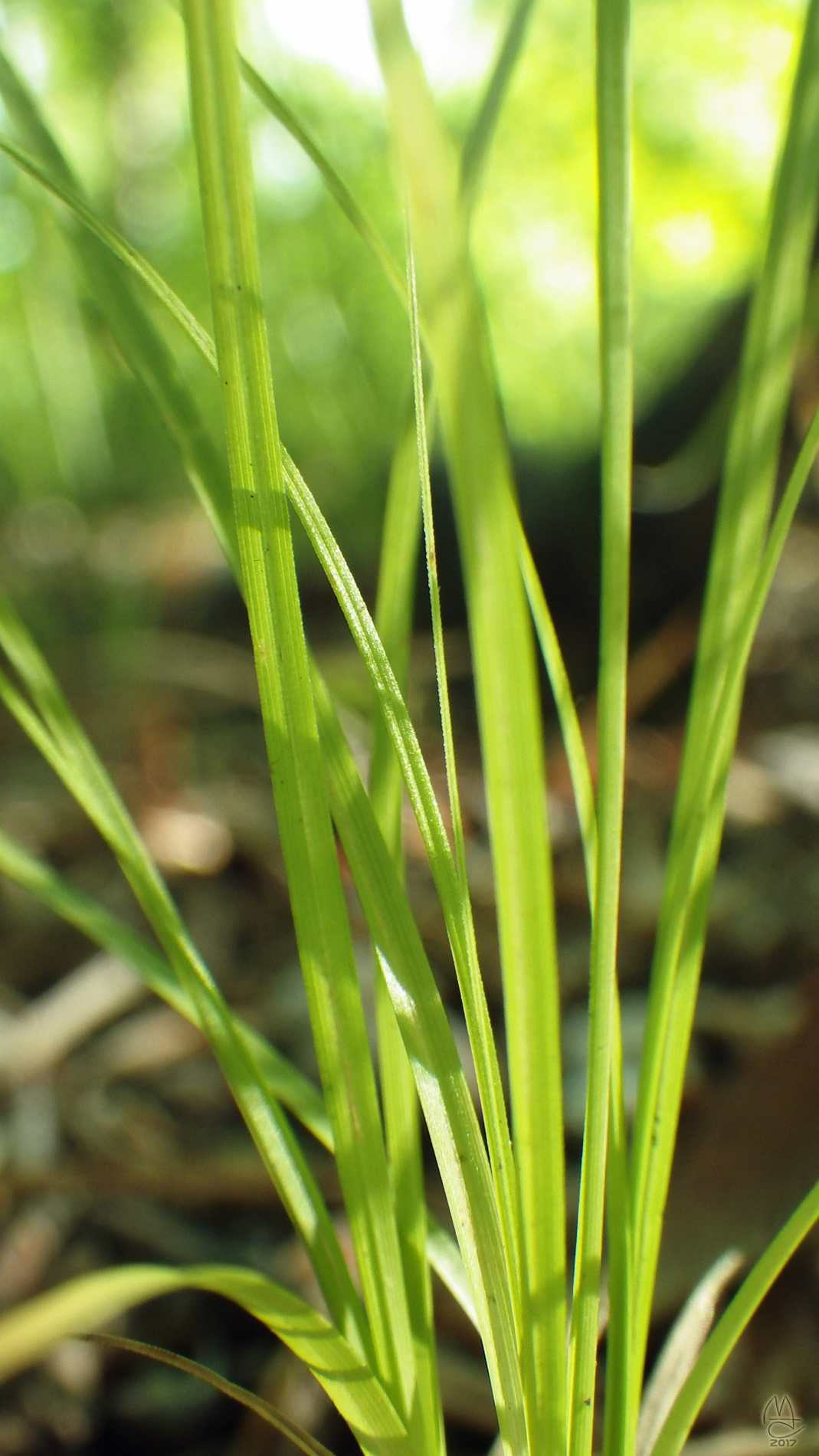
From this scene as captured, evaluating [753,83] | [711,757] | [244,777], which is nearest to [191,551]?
[244,777]

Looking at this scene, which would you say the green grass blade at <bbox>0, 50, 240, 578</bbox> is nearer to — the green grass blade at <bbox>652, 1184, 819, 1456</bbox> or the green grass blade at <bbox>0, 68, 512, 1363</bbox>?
the green grass blade at <bbox>0, 68, 512, 1363</bbox>

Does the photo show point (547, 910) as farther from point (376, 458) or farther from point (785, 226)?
point (376, 458)

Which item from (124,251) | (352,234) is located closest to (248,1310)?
(124,251)

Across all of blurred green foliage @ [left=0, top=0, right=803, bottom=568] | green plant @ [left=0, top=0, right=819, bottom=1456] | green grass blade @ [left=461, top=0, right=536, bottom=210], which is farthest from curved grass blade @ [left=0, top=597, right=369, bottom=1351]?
blurred green foliage @ [left=0, top=0, right=803, bottom=568]
